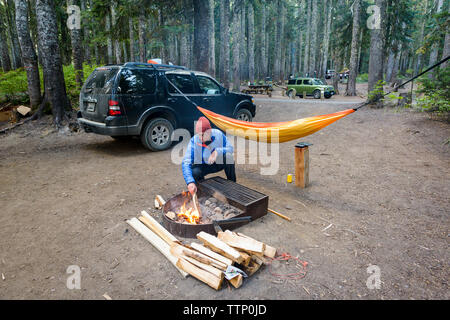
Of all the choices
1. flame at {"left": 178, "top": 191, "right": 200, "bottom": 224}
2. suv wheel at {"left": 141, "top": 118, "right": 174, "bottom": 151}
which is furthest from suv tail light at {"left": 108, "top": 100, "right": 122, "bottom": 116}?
flame at {"left": 178, "top": 191, "right": 200, "bottom": 224}

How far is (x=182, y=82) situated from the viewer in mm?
6754

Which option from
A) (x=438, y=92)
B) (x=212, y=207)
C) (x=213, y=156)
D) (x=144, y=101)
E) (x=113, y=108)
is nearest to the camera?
(x=212, y=207)

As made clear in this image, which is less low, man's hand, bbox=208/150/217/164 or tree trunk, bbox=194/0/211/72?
tree trunk, bbox=194/0/211/72

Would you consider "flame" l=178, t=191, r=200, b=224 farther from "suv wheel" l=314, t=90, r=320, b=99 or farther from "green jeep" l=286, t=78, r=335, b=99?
"suv wheel" l=314, t=90, r=320, b=99

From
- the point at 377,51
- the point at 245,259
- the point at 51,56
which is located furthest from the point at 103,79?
the point at 377,51

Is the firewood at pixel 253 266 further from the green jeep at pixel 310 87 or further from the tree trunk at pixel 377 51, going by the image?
the green jeep at pixel 310 87

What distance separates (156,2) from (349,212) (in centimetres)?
1086

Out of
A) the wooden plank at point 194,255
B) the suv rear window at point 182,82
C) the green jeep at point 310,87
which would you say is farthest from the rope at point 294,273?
the green jeep at point 310,87

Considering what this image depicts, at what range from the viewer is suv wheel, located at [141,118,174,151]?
246 inches

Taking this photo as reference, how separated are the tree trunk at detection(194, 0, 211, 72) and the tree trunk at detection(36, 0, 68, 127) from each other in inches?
194

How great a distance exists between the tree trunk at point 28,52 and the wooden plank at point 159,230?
8099 millimetres

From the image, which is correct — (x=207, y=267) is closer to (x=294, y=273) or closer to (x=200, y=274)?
(x=200, y=274)

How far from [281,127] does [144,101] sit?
3311 millimetres

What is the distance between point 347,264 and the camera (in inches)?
103
